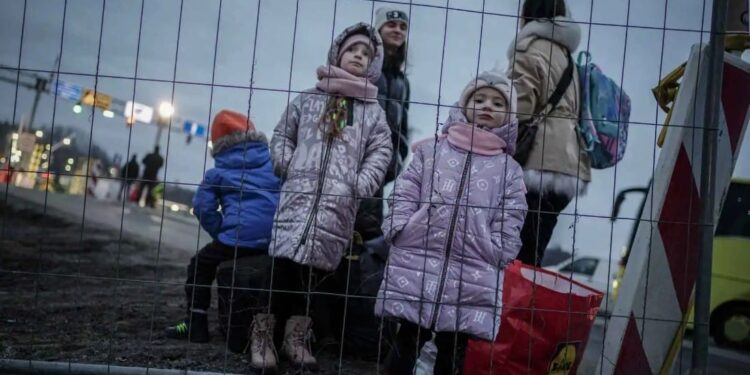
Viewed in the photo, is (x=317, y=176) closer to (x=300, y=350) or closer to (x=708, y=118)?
(x=300, y=350)

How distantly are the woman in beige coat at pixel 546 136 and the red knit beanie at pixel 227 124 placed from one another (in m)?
1.44

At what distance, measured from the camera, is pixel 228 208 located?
146 inches

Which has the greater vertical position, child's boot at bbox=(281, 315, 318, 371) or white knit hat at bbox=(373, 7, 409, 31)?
white knit hat at bbox=(373, 7, 409, 31)

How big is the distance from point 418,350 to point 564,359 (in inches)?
26.3

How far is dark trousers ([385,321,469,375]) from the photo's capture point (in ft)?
9.04

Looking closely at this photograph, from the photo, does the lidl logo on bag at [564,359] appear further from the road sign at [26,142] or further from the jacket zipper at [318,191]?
the road sign at [26,142]

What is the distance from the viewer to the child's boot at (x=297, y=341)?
3176 millimetres

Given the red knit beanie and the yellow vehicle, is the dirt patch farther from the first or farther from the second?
the yellow vehicle

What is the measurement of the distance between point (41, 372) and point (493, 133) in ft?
6.10

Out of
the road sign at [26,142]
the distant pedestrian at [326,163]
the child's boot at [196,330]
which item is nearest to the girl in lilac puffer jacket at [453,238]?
the distant pedestrian at [326,163]

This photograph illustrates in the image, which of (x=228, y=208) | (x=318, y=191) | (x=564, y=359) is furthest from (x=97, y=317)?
(x=564, y=359)

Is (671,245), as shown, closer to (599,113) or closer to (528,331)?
(528,331)

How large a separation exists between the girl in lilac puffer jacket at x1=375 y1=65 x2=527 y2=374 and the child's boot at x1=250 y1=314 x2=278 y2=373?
531mm

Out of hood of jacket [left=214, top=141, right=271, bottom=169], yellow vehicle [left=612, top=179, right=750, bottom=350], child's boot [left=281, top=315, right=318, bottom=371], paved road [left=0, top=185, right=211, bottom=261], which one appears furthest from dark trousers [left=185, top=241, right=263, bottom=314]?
paved road [left=0, top=185, right=211, bottom=261]
